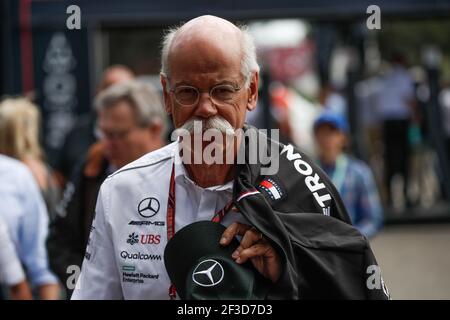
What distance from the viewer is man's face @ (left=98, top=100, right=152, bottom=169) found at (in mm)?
4926

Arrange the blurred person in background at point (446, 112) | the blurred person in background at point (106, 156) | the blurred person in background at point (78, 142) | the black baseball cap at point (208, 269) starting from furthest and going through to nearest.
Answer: the blurred person in background at point (446, 112) < the blurred person in background at point (78, 142) < the blurred person in background at point (106, 156) < the black baseball cap at point (208, 269)

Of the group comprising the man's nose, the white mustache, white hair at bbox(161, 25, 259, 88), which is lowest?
the white mustache

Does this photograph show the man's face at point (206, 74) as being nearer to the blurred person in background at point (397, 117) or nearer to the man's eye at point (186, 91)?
the man's eye at point (186, 91)

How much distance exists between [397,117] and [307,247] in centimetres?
1066

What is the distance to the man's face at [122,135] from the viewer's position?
4.93 metres

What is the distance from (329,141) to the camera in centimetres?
666

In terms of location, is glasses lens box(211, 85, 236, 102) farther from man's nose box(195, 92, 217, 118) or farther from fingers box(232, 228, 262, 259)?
fingers box(232, 228, 262, 259)

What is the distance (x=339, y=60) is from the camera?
17.7 meters

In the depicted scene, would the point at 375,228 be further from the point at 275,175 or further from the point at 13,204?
the point at 275,175

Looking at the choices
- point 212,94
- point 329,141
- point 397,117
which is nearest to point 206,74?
point 212,94

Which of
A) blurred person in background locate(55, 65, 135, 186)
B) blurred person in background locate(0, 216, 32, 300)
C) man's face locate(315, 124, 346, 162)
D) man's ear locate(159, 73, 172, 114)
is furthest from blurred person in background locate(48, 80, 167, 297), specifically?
blurred person in background locate(55, 65, 135, 186)

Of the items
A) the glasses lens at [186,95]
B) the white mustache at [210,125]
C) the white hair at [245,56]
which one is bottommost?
the white mustache at [210,125]

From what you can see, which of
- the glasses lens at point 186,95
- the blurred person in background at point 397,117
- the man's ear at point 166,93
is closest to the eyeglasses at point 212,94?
the glasses lens at point 186,95
